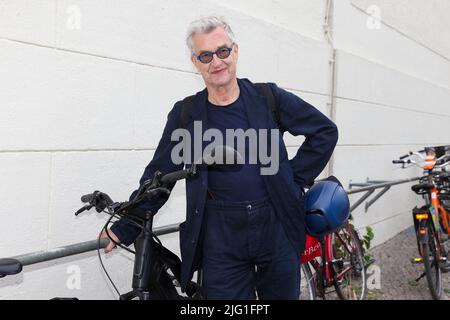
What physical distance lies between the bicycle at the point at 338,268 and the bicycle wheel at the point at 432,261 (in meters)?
0.52

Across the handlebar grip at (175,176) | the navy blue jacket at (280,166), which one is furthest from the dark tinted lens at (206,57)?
the handlebar grip at (175,176)

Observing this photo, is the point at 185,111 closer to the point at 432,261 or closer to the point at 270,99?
the point at 270,99

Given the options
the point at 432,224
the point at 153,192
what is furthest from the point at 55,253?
the point at 432,224

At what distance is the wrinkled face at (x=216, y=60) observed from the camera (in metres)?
1.94

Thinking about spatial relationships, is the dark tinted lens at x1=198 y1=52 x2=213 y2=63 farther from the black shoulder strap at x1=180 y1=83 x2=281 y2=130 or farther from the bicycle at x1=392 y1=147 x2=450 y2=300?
the bicycle at x1=392 y1=147 x2=450 y2=300

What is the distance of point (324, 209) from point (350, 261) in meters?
1.90

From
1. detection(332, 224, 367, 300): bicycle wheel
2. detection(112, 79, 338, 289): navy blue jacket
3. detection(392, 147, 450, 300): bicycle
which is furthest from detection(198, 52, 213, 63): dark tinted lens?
detection(392, 147, 450, 300): bicycle

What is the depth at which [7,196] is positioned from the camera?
2199 millimetres

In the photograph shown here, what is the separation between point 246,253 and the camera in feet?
6.57

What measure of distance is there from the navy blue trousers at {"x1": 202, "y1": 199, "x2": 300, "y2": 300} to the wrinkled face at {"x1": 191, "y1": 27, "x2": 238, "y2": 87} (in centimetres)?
52

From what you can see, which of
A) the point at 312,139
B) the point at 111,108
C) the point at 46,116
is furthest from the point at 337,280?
the point at 46,116

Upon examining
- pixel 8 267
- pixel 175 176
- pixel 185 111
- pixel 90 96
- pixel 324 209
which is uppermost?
pixel 90 96

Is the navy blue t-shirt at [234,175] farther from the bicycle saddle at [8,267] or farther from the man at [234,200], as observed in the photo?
the bicycle saddle at [8,267]

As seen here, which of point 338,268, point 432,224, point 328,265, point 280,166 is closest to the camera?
point 280,166
